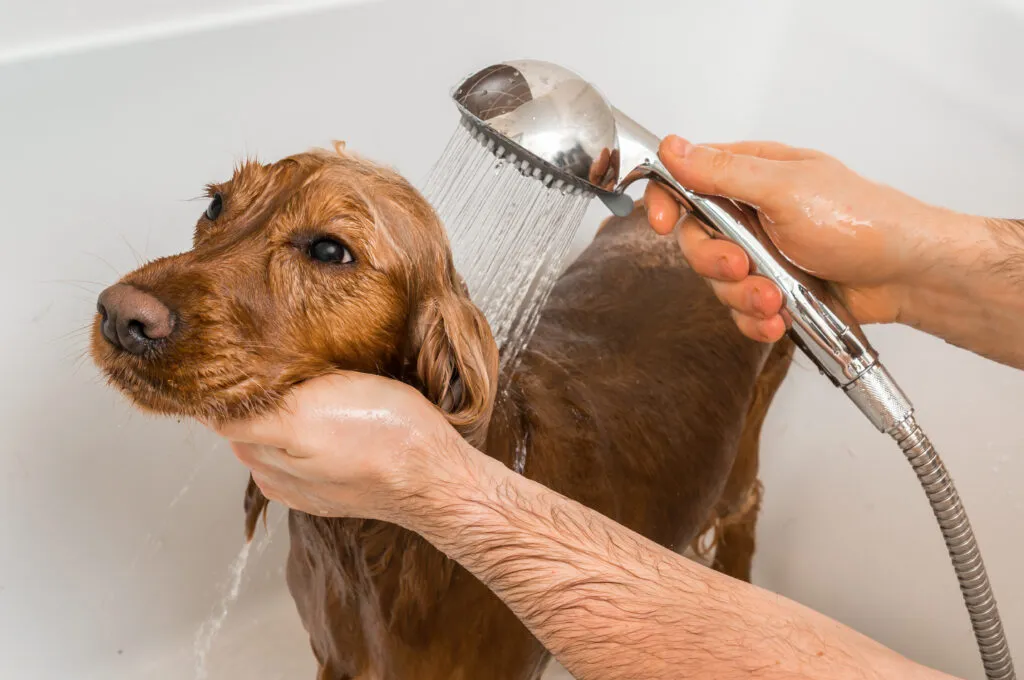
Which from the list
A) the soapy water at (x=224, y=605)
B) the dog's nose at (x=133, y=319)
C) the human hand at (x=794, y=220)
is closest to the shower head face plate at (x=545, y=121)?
the human hand at (x=794, y=220)

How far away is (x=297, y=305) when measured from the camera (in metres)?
1.36

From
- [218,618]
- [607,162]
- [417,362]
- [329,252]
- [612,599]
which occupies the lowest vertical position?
[218,618]

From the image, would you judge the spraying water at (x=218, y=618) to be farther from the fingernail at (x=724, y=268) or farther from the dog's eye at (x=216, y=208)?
the fingernail at (x=724, y=268)

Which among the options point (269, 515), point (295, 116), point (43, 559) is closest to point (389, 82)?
point (295, 116)

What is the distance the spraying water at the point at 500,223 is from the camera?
172 cm

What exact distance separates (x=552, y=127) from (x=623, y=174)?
0.52 ft

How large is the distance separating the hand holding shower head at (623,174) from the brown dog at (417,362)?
7.5 inches

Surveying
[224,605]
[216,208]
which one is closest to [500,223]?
[216,208]

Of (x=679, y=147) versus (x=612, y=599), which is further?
(x=679, y=147)

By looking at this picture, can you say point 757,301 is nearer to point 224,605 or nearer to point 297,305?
point 297,305

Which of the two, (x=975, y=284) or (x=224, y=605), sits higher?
(x=975, y=284)

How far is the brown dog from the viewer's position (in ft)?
4.14

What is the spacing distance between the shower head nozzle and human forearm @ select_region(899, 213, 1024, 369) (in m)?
0.58

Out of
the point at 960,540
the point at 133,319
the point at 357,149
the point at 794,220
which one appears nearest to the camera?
the point at 133,319
